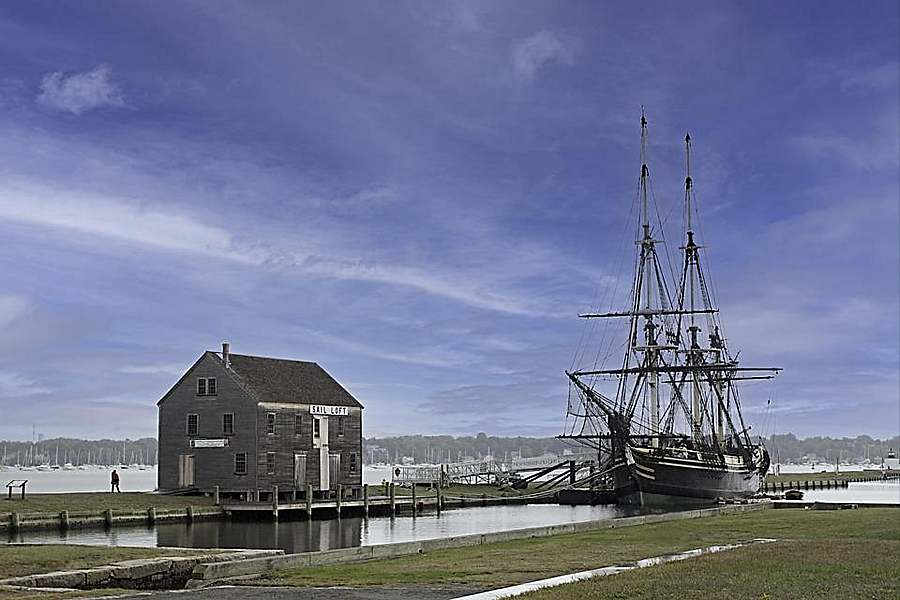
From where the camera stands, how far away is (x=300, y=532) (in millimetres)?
54625

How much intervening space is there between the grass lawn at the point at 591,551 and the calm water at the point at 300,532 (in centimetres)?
1520

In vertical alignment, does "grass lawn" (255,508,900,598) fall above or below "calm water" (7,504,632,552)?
above

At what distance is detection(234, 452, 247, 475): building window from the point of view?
64.6 meters

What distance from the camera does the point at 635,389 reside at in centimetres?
10419

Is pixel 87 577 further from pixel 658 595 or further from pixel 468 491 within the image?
pixel 468 491

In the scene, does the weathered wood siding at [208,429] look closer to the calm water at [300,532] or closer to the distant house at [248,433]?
the distant house at [248,433]

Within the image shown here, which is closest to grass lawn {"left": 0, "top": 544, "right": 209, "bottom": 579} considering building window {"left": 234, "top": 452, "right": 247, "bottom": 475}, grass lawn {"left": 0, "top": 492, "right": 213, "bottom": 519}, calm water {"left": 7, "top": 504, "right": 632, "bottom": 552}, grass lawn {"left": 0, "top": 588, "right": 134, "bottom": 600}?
grass lawn {"left": 0, "top": 588, "right": 134, "bottom": 600}

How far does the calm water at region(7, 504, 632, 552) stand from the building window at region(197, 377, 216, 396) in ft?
32.8

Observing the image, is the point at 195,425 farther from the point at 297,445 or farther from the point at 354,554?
the point at 354,554

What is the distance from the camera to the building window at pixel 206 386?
6669cm

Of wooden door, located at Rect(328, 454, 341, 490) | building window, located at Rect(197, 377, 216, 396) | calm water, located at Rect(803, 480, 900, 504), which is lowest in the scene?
calm water, located at Rect(803, 480, 900, 504)

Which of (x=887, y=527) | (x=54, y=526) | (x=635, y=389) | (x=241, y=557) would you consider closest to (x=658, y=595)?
(x=241, y=557)

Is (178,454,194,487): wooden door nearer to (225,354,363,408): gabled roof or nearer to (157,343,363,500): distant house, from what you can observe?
(157,343,363,500): distant house

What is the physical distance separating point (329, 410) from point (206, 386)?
815cm
